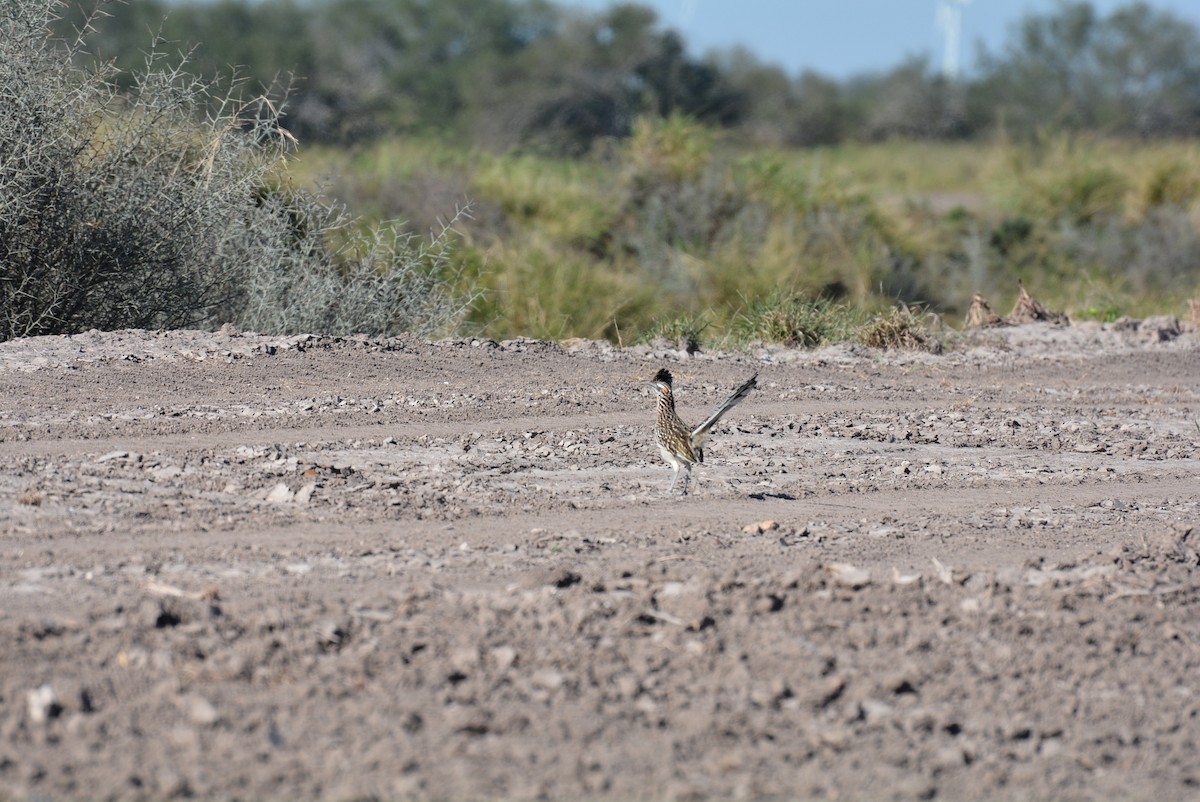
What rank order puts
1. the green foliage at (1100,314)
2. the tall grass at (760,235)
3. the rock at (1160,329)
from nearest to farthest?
the rock at (1160,329)
the green foliage at (1100,314)
the tall grass at (760,235)

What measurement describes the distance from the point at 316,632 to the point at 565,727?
86cm

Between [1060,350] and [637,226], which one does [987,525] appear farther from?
[637,226]

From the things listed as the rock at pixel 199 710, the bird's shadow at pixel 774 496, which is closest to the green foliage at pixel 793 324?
the bird's shadow at pixel 774 496

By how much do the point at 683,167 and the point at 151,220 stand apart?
1142 cm

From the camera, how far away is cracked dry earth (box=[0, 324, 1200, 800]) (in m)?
3.63

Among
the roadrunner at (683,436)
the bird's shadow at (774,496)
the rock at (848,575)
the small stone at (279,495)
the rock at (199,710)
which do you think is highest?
the roadrunner at (683,436)

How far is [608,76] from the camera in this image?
124 ft

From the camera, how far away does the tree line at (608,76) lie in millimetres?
34812

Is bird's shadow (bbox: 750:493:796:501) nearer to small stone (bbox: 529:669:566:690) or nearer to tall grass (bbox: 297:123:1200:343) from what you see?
small stone (bbox: 529:669:566:690)

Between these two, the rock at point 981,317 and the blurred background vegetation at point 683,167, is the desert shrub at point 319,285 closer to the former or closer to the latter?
the blurred background vegetation at point 683,167

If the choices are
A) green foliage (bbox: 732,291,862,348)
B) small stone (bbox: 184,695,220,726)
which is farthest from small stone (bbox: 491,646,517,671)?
green foliage (bbox: 732,291,862,348)

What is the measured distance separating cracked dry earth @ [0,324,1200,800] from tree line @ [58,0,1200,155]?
68.7 feet

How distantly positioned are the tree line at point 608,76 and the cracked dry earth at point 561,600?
20.9 m

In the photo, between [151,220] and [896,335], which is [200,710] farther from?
[896,335]
